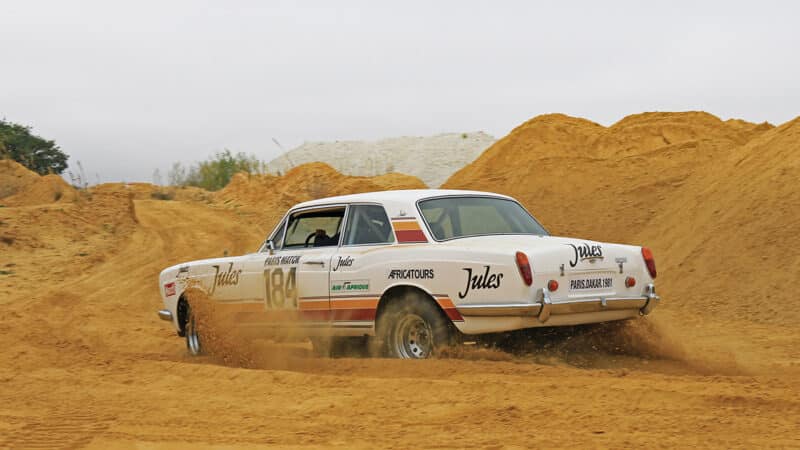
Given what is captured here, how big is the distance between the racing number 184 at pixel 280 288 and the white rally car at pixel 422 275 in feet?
0.04

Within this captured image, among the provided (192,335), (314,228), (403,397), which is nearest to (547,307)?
(403,397)

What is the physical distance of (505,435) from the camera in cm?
516

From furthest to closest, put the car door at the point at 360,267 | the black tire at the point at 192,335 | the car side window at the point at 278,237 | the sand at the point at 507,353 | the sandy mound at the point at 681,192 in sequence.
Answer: the sandy mound at the point at 681,192, the black tire at the point at 192,335, the car side window at the point at 278,237, the car door at the point at 360,267, the sand at the point at 507,353

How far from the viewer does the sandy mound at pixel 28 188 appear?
2739cm

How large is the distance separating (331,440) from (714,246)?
12.7 metres

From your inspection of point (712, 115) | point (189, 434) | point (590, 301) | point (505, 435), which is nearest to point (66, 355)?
point (189, 434)

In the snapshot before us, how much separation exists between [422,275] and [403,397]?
169 cm

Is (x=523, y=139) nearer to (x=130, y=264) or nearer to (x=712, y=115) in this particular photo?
(x=712, y=115)

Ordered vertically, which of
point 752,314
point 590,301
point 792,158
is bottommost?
point 752,314

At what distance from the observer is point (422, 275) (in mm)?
Result: 7883

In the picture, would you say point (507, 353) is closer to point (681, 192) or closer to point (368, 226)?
point (368, 226)

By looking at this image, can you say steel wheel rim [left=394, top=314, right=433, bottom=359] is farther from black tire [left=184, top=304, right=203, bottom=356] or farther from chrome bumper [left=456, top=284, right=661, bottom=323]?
black tire [left=184, top=304, right=203, bottom=356]

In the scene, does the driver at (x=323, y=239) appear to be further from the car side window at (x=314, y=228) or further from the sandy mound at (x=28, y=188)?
the sandy mound at (x=28, y=188)

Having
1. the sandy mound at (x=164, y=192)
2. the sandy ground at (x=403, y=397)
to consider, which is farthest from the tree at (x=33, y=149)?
the sandy ground at (x=403, y=397)
